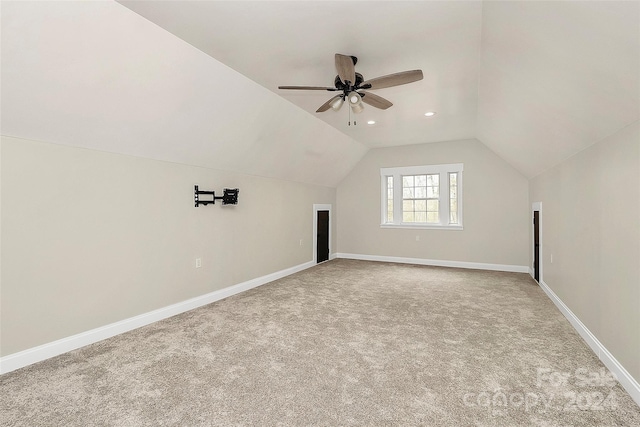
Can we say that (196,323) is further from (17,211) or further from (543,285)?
(543,285)

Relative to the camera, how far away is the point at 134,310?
10.8ft

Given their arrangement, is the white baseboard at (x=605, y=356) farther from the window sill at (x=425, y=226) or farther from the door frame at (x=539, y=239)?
the window sill at (x=425, y=226)

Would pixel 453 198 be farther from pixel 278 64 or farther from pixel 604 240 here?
pixel 278 64

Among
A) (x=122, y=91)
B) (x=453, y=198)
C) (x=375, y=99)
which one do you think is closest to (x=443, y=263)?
(x=453, y=198)

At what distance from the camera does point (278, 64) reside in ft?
9.84

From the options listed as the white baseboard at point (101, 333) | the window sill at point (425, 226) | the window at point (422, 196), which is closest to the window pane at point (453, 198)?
the window at point (422, 196)

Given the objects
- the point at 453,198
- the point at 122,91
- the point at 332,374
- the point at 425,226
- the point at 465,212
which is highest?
the point at 122,91

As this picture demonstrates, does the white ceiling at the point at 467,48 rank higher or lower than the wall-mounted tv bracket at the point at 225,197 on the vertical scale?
higher

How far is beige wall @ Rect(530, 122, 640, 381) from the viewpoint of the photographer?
2.06 meters

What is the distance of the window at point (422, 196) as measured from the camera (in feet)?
21.9

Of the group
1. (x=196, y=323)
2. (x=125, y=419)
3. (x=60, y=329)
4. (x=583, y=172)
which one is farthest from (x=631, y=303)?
(x=60, y=329)

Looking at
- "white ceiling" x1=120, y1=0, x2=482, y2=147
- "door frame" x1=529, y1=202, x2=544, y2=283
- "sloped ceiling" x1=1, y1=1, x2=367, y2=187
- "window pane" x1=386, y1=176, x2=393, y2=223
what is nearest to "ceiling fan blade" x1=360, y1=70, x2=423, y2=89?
"white ceiling" x1=120, y1=0, x2=482, y2=147

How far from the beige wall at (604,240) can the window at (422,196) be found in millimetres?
2804

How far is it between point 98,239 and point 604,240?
4.59 meters
